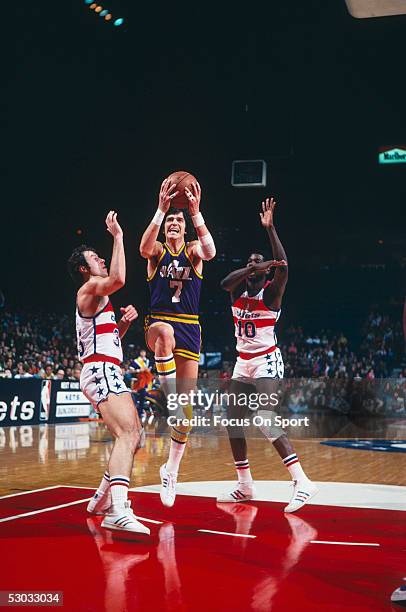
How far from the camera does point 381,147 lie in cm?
1483

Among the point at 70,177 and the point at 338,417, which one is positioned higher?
the point at 70,177

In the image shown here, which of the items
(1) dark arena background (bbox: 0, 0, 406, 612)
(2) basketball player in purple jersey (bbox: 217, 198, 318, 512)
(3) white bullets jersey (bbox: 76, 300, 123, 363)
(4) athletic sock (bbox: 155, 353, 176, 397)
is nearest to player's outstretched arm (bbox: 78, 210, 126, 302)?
(3) white bullets jersey (bbox: 76, 300, 123, 363)

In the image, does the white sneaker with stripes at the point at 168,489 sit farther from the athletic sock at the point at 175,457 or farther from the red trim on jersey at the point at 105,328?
the red trim on jersey at the point at 105,328

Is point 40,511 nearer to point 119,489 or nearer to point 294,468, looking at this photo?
point 119,489

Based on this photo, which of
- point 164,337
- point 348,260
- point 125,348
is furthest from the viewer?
point 348,260

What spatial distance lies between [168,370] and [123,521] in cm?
140

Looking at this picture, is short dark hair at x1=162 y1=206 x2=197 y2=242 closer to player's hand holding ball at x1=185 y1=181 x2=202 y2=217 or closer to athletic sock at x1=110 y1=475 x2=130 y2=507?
player's hand holding ball at x1=185 y1=181 x2=202 y2=217

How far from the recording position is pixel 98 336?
4.62 meters

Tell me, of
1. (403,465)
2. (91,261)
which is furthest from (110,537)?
(403,465)

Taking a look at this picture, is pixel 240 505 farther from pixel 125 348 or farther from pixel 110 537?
pixel 125 348

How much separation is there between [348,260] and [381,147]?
11.8 metres

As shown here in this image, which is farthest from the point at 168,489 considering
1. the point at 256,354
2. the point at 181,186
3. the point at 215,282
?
the point at 215,282

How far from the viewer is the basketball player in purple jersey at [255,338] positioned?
5.50m

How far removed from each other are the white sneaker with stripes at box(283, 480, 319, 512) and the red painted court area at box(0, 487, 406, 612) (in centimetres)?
10
